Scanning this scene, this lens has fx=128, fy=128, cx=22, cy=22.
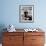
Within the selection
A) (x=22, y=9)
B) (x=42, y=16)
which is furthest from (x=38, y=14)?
(x=22, y=9)

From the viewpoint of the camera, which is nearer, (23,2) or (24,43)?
(24,43)

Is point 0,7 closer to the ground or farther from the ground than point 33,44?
farther from the ground

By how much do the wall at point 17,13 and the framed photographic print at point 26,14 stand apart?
0.10 meters

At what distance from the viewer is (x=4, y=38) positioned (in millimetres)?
3688

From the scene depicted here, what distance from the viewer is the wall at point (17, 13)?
4.13 m

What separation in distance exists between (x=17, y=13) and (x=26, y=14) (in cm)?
30

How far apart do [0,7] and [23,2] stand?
0.76m

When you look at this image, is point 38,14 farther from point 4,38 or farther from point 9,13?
point 4,38

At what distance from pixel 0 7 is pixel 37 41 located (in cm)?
161

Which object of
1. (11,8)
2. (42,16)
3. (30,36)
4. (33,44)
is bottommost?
(33,44)

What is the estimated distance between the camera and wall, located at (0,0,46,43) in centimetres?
413

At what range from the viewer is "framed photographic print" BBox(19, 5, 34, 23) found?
13.6 ft

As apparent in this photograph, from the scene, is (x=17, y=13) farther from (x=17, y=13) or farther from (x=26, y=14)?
(x=26, y=14)

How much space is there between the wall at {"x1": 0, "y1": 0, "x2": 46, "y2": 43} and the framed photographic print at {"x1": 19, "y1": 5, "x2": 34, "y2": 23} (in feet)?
0.32
